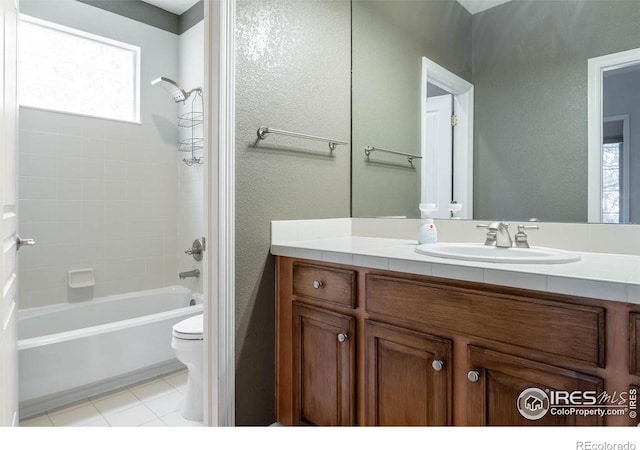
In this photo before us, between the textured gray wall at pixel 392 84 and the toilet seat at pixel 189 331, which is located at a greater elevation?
the textured gray wall at pixel 392 84

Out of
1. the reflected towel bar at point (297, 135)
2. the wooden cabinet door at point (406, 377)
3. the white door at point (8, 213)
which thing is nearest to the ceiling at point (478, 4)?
the reflected towel bar at point (297, 135)

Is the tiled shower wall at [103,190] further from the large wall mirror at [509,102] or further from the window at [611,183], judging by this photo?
the window at [611,183]

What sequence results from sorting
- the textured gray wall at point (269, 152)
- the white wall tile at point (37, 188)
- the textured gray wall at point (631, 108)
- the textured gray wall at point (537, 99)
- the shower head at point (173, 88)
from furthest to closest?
the shower head at point (173, 88) < the white wall tile at point (37, 188) < the textured gray wall at point (269, 152) < the textured gray wall at point (537, 99) < the textured gray wall at point (631, 108)

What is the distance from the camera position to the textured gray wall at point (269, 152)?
157 cm

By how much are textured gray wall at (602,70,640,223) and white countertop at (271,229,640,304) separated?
211mm

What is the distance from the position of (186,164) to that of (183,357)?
1762 millimetres

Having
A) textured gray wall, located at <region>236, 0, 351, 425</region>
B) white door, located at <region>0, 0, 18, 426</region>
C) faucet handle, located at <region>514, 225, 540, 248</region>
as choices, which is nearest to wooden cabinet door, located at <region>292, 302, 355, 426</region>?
textured gray wall, located at <region>236, 0, 351, 425</region>

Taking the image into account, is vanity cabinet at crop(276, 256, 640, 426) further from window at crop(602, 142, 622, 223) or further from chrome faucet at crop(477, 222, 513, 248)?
window at crop(602, 142, 622, 223)

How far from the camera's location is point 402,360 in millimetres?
1265

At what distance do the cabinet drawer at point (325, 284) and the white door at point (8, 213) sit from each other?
95 cm

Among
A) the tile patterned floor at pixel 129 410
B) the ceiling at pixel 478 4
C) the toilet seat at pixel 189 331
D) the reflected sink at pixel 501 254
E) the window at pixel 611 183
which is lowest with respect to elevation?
the tile patterned floor at pixel 129 410

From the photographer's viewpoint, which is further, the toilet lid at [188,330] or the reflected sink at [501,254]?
the toilet lid at [188,330]

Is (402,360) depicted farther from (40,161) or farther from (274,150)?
(40,161)
